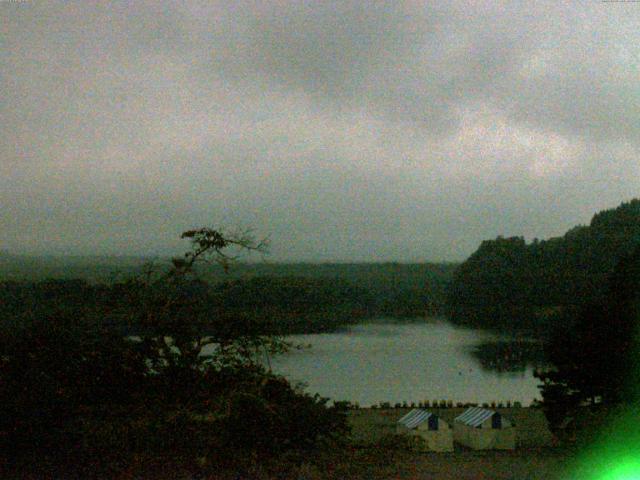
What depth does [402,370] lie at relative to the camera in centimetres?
2506

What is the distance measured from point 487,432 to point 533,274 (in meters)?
32.4

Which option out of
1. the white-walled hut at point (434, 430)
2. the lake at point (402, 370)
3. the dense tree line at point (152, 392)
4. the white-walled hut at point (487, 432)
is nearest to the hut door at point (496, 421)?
the white-walled hut at point (487, 432)

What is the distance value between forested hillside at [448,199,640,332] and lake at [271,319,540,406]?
457cm

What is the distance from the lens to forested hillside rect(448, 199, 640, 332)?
127ft

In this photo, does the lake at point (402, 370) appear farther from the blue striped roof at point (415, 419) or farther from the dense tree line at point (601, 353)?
the dense tree line at point (601, 353)

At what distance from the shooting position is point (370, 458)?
2.82 meters

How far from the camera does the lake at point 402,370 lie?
19500 millimetres

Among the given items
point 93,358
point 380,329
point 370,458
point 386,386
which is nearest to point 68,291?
point 93,358

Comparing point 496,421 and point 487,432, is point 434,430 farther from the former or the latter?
point 496,421

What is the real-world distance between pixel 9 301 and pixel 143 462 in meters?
2.94

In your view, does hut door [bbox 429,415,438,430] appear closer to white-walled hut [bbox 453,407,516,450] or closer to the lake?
white-walled hut [bbox 453,407,516,450]

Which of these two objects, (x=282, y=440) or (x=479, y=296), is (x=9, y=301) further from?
(x=479, y=296)

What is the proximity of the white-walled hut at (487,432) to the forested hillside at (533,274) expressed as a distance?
82.3 feet

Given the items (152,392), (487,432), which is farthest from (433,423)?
(152,392)
